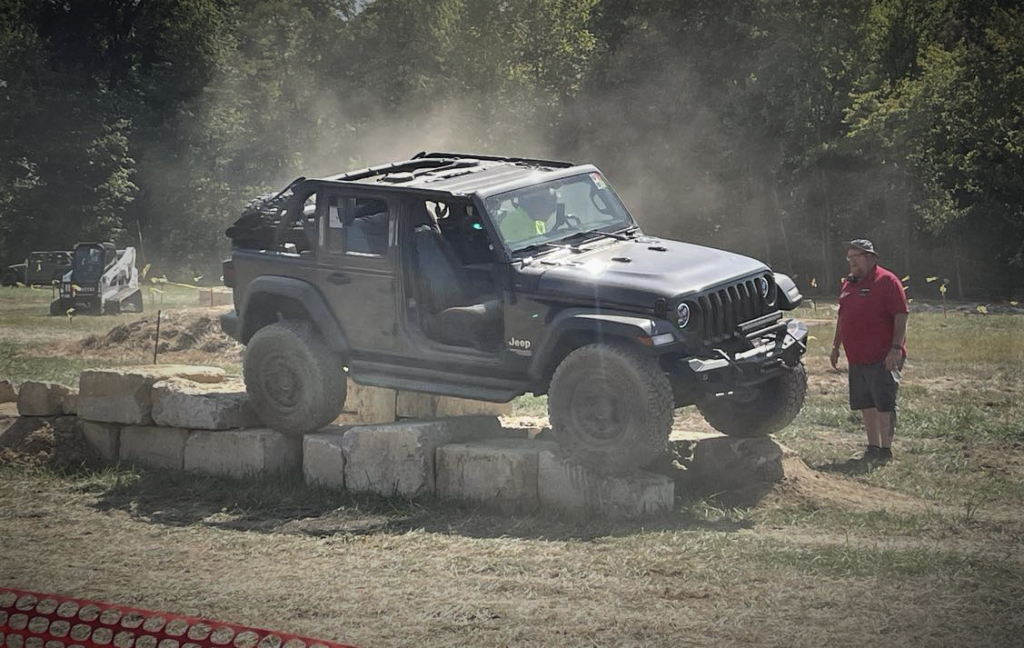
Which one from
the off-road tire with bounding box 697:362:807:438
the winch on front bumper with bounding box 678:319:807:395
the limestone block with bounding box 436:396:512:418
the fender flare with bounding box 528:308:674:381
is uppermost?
the fender flare with bounding box 528:308:674:381

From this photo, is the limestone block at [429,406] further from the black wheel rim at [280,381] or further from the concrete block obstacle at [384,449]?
the black wheel rim at [280,381]

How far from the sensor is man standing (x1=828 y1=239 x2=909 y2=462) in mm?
11398

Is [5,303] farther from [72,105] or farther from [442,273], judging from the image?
[442,273]

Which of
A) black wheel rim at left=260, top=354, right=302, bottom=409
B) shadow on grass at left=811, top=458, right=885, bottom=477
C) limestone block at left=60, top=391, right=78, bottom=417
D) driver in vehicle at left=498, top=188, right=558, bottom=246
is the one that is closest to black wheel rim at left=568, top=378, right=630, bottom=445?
driver in vehicle at left=498, top=188, right=558, bottom=246

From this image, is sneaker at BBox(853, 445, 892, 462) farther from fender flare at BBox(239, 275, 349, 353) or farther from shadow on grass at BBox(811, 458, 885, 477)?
fender flare at BBox(239, 275, 349, 353)

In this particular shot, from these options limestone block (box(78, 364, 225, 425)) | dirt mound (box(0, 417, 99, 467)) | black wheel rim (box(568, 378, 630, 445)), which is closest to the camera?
black wheel rim (box(568, 378, 630, 445))

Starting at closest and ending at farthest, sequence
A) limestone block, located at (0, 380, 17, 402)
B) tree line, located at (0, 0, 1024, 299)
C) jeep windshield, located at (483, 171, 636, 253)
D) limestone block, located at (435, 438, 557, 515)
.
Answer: limestone block, located at (435, 438, 557, 515)
jeep windshield, located at (483, 171, 636, 253)
limestone block, located at (0, 380, 17, 402)
tree line, located at (0, 0, 1024, 299)

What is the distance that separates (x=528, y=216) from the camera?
10641mm

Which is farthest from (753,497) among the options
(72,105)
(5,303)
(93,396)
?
(72,105)

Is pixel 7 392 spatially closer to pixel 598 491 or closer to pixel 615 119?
pixel 598 491

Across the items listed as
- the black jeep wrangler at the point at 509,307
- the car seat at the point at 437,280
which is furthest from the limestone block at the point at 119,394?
the car seat at the point at 437,280

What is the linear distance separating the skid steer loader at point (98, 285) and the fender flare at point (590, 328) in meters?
20.7

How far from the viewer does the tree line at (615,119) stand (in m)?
36.9

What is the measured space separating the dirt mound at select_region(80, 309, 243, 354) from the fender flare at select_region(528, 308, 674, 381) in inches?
475
